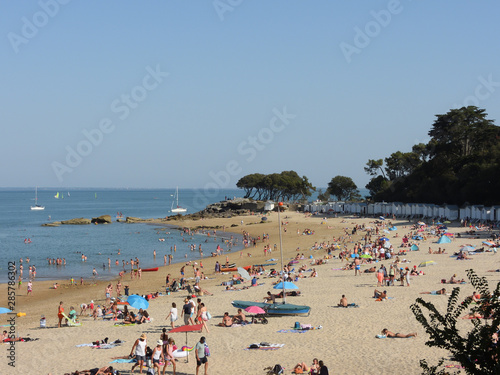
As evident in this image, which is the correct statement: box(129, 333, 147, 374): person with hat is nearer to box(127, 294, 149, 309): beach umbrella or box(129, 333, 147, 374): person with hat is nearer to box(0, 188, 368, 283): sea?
box(127, 294, 149, 309): beach umbrella

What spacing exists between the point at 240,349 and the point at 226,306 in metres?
6.46

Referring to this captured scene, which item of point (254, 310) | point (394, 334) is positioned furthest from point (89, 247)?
point (394, 334)

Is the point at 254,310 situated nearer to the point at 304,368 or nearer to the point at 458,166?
the point at 304,368

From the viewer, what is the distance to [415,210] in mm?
59562

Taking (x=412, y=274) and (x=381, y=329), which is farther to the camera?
(x=412, y=274)

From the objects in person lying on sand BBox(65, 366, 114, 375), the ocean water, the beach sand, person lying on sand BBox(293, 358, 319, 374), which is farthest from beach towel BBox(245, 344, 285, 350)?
the ocean water

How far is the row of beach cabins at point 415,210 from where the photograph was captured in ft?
160

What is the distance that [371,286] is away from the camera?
932 inches

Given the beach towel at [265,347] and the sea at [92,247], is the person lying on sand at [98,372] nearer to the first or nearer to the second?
the beach towel at [265,347]

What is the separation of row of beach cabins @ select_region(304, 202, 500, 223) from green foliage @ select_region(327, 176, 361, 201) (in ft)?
56.1

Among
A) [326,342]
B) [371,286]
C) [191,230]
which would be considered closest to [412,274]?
[371,286]

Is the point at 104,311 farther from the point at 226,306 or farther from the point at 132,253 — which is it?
the point at 132,253

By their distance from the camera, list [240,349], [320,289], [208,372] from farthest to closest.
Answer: [320,289], [240,349], [208,372]

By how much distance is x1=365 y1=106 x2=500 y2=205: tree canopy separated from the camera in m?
55.6
